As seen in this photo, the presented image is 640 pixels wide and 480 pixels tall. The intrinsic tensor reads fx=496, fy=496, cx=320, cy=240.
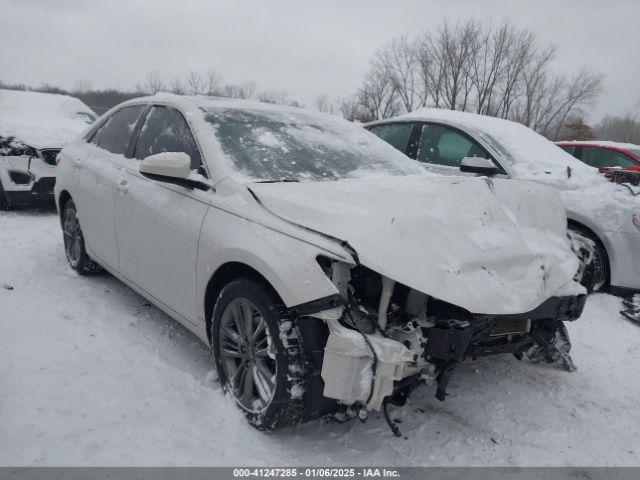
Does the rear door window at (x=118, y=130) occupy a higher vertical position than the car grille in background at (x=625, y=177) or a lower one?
higher

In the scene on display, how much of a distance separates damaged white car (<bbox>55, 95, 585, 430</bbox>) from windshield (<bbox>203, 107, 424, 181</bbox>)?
1 centimetres

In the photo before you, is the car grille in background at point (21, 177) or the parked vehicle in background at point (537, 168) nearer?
the parked vehicle in background at point (537, 168)

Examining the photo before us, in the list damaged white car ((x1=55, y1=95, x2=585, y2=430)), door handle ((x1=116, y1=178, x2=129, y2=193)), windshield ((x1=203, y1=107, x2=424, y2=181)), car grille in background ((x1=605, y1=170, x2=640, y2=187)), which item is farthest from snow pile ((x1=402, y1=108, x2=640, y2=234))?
door handle ((x1=116, y1=178, x2=129, y2=193))

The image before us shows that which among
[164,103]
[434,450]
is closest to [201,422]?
[434,450]

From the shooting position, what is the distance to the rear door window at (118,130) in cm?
385

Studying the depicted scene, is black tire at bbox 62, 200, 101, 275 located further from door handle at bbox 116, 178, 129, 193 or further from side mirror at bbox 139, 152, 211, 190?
side mirror at bbox 139, 152, 211, 190

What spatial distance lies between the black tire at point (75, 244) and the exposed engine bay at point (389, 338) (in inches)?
118

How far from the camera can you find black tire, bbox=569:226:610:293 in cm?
476

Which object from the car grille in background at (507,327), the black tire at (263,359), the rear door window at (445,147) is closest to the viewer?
the black tire at (263,359)

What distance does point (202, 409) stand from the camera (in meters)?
2.66

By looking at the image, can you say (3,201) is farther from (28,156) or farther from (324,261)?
(324,261)

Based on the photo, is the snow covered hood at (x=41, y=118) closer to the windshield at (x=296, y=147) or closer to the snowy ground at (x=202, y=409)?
the snowy ground at (x=202, y=409)

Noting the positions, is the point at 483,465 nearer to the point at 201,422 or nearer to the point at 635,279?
the point at 201,422

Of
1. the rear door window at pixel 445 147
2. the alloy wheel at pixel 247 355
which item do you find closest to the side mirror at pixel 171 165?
the alloy wheel at pixel 247 355
